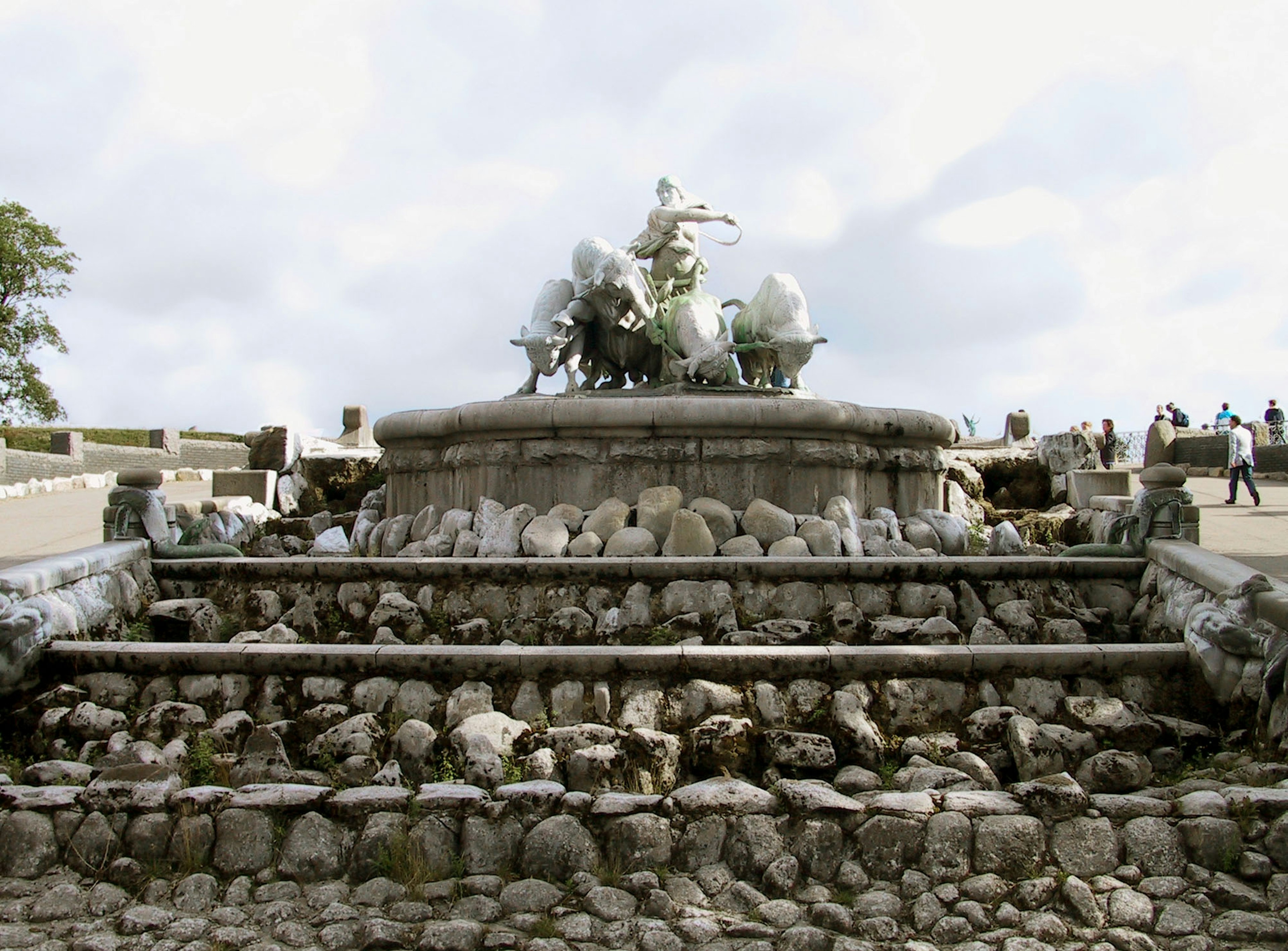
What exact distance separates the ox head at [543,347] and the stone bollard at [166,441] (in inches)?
990

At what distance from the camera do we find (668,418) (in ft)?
24.7

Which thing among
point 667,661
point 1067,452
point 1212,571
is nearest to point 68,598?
point 667,661

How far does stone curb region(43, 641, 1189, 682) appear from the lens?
4.93 m

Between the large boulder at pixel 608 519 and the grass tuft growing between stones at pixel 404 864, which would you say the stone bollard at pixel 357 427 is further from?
the grass tuft growing between stones at pixel 404 864

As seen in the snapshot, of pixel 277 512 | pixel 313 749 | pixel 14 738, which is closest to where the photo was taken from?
pixel 313 749

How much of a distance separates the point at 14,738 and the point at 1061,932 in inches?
174

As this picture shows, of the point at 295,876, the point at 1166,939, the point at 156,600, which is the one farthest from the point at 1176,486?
the point at 156,600

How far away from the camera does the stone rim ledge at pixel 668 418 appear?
754cm

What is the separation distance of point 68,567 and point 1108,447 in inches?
657

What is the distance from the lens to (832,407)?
774 centimetres

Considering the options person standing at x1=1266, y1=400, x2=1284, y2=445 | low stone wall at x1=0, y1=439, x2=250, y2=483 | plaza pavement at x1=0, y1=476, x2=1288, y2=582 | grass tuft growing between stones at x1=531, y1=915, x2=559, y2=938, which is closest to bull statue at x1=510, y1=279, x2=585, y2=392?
plaza pavement at x1=0, y1=476, x2=1288, y2=582

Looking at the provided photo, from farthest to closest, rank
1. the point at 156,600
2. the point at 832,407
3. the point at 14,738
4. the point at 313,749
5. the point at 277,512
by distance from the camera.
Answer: the point at 277,512, the point at 832,407, the point at 156,600, the point at 14,738, the point at 313,749

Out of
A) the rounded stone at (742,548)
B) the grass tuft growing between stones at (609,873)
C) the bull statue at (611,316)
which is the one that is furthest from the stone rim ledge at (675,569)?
the bull statue at (611,316)

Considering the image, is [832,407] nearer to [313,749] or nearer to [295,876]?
[313,749]
